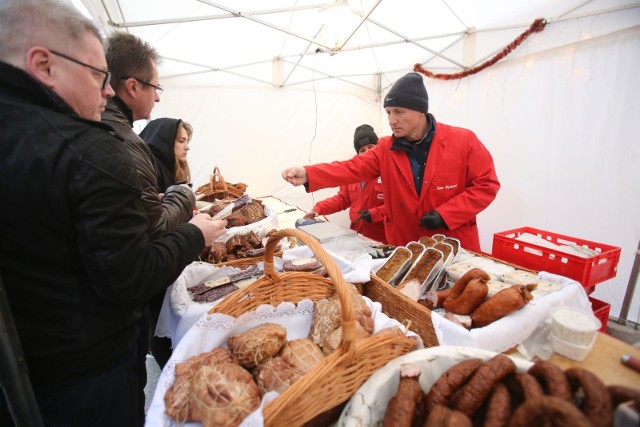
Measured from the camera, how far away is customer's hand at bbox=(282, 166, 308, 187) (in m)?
2.45

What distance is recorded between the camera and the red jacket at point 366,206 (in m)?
4.01

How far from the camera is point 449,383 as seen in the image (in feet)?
2.71

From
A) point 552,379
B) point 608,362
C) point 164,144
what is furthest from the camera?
point 164,144

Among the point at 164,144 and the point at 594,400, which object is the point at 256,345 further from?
the point at 164,144

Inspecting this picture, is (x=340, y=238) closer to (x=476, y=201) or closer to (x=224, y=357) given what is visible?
(x=476, y=201)

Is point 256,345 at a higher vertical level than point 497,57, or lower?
lower

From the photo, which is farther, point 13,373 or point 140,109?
point 140,109

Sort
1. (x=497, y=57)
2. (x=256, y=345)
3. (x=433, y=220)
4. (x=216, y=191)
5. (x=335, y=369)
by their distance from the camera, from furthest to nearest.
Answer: (x=497, y=57) → (x=216, y=191) → (x=433, y=220) → (x=256, y=345) → (x=335, y=369)

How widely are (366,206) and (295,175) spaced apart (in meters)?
1.95

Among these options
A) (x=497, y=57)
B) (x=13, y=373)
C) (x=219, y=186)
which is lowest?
(x=13, y=373)

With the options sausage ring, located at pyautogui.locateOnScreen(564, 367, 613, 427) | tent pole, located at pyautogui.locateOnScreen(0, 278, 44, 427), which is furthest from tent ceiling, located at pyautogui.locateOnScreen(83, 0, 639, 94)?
sausage ring, located at pyautogui.locateOnScreen(564, 367, 613, 427)

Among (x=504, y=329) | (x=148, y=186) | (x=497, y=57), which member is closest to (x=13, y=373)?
(x=148, y=186)

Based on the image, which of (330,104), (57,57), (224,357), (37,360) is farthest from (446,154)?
(330,104)

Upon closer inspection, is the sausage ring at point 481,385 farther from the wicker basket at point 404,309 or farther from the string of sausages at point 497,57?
the string of sausages at point 497,57
